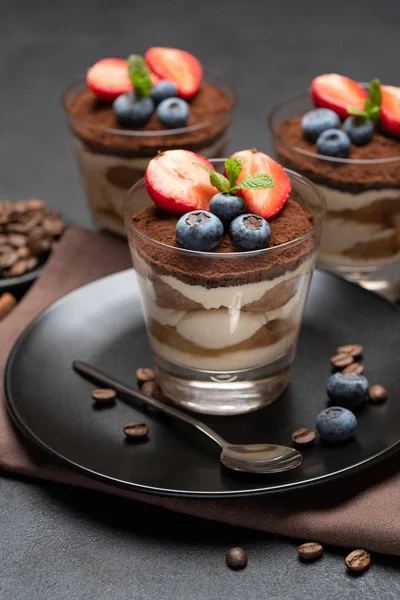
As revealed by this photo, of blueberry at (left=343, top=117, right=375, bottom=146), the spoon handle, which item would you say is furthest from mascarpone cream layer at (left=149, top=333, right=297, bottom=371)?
blueberry at (left=343, top=117, right=375, bottom=146)

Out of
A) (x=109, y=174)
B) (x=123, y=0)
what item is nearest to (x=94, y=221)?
(x=109, y=174)

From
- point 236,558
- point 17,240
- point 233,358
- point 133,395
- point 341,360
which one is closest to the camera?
point 236,558

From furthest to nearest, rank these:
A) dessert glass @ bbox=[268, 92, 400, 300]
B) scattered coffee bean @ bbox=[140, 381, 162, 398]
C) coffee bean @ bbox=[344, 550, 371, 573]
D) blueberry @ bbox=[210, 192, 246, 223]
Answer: dessert glass @ bbox=[268, 92, 400, 300]
scattered coffee bean @ bbox=[140, 381, 162, 398]
blueberry @ bbox=[210, 192, 246, 223]
coffee bean @ bbox=[344, 550, 371, 573]

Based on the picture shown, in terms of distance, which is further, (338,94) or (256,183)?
(338,94)

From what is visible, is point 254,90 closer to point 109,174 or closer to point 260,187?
Answer: point 109,174

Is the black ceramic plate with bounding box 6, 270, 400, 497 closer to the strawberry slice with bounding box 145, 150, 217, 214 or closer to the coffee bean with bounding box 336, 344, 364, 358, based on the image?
the coffee bean with bounding box 336, 344, 364, 358

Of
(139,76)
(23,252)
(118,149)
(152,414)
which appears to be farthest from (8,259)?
(152,414)

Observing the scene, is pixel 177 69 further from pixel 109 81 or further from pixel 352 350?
pixel 352 350
